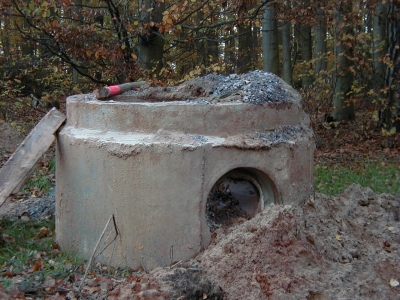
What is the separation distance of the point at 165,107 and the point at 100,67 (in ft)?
16.4

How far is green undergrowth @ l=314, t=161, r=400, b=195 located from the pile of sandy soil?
7.48 ft

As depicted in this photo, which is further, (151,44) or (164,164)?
(151,44)

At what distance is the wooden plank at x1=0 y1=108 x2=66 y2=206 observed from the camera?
4.25m

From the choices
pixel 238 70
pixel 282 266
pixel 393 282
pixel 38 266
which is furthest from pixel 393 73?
pixel 38 266

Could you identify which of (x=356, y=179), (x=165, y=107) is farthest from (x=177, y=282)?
(x=356, y=179)

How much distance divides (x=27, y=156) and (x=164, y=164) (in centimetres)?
134

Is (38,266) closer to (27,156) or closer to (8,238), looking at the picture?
(8,238)

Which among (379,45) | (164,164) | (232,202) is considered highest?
(379,45)

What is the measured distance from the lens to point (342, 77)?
435 inches

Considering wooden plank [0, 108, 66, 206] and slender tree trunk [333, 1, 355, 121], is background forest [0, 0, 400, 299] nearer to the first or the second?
slender tree trunk [333, 1, 355, 121]

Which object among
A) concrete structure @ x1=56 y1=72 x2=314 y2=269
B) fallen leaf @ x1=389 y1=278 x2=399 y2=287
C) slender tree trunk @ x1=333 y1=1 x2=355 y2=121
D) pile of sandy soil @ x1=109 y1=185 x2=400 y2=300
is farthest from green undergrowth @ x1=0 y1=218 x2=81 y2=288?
slender tree trunk @ x1=333 y1=1 x2=355 y2=121

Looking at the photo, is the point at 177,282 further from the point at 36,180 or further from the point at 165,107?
the point at 36,180

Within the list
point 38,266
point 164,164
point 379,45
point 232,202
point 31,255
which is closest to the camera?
point 164,164

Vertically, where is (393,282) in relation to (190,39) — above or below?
below
